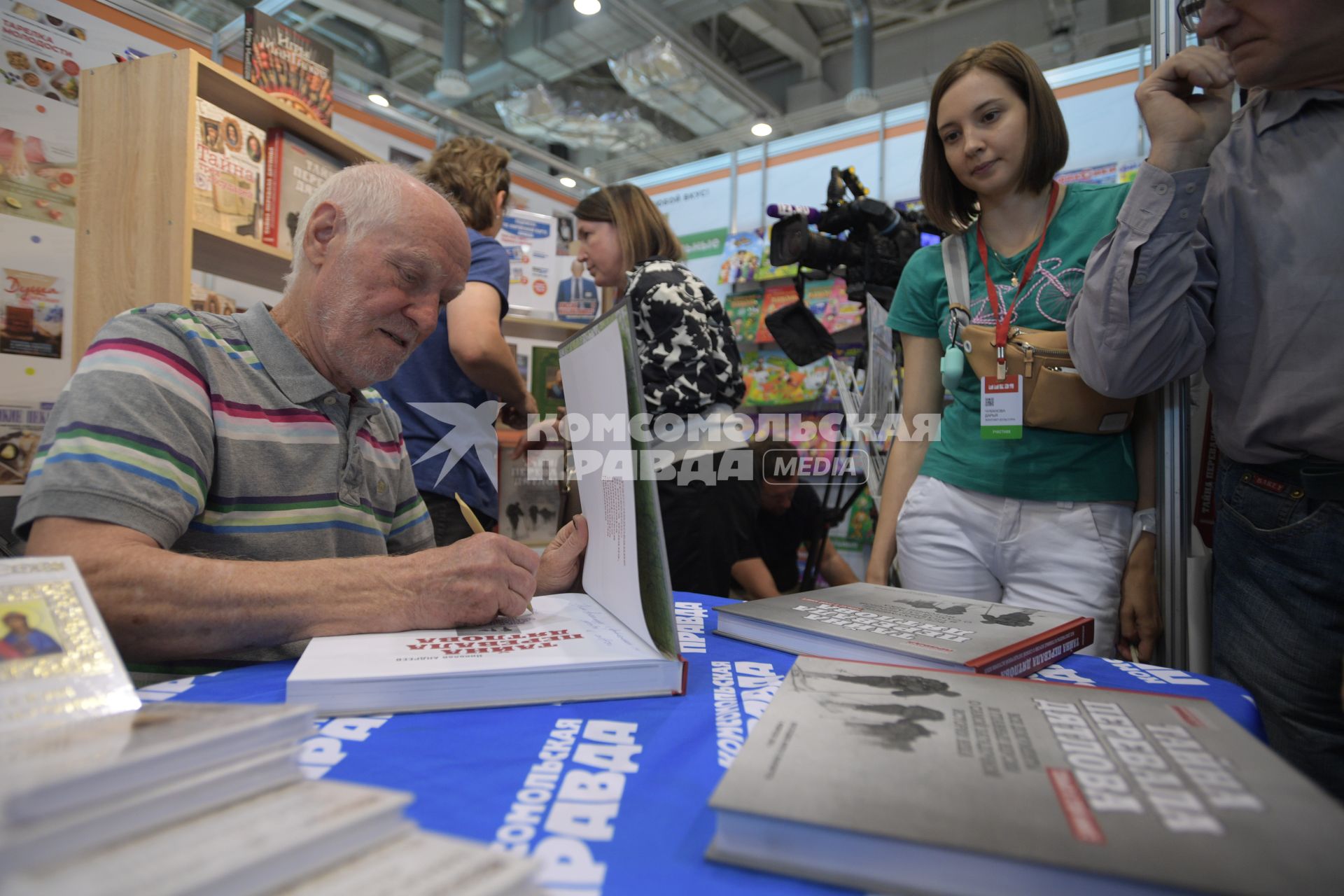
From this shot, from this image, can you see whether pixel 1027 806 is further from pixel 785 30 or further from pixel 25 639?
pixel 785 30

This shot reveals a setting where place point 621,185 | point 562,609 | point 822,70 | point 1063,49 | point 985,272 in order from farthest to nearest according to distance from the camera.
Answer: point 822,70 → point 1063,49 → point 621,185 → point 985,272 → point 562,609

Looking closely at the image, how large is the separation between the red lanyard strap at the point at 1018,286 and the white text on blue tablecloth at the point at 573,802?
1036 mm

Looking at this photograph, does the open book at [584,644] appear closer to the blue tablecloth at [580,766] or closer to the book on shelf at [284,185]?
the blue tablecloth at [580,766]

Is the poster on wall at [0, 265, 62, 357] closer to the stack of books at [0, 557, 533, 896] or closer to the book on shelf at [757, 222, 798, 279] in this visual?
the stack of books at [0, 557, 533, 896]

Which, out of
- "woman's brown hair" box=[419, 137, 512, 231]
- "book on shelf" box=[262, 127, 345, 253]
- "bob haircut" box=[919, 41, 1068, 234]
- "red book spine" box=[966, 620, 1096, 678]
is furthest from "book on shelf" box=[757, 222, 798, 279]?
"red book spine" box=[966, 620, 1096, 678]

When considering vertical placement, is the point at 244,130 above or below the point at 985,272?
above

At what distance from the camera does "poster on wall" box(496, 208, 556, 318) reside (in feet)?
12.0

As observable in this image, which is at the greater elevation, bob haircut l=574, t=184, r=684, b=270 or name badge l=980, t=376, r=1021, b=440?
bob haircut l=574, t=184, r=684, b=270

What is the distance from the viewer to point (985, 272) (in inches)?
54.3

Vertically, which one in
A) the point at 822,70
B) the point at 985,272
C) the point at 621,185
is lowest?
the point at 985,272

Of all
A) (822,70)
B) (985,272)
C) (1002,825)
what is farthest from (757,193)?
(1002,825)

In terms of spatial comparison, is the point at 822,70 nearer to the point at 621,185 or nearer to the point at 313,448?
the point at 621,185

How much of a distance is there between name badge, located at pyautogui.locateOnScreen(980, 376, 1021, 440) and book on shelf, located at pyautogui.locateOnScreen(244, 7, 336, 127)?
1989 mm

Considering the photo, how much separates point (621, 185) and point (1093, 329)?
1.54 metres
